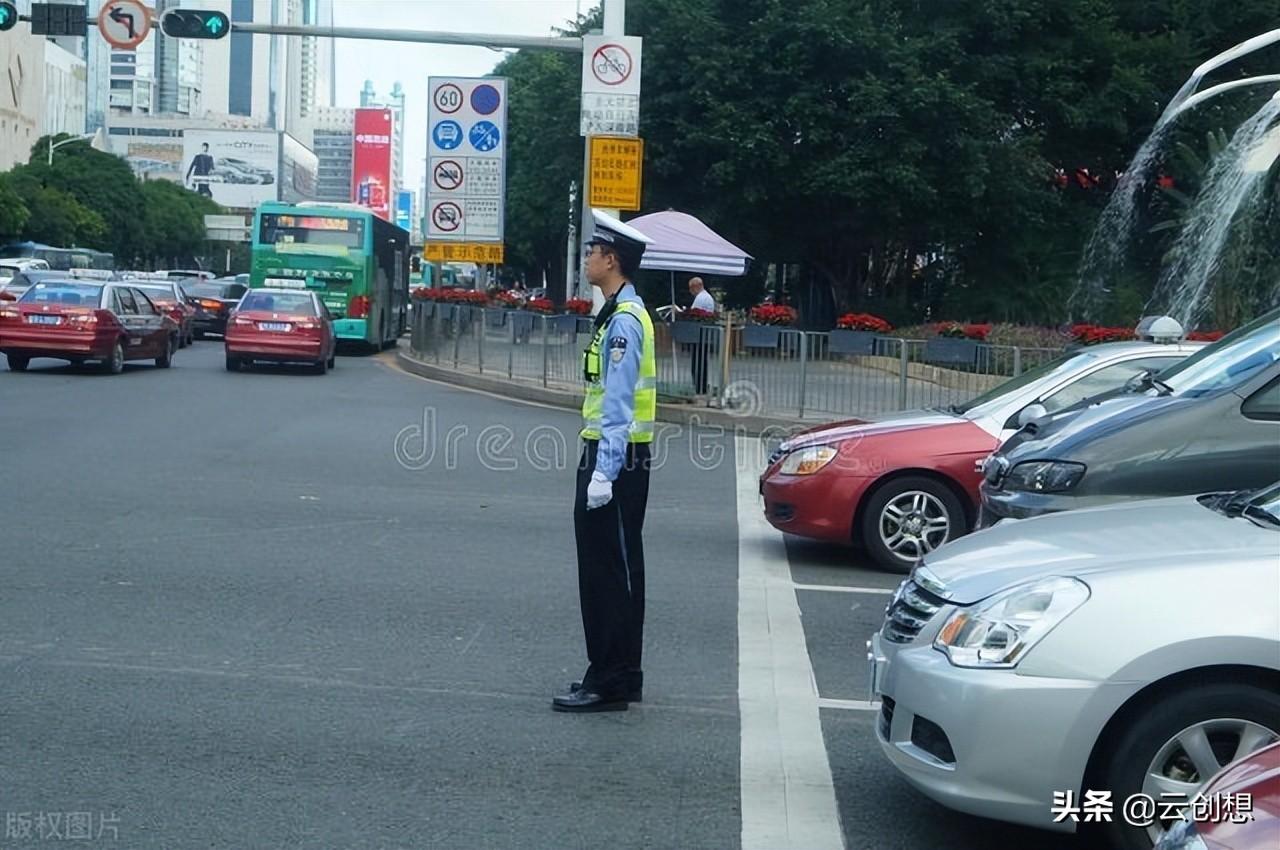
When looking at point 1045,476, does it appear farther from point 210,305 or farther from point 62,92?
point 62,92

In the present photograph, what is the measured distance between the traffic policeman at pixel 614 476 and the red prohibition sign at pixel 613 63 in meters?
18.1

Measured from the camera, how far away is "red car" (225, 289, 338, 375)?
91.0ft

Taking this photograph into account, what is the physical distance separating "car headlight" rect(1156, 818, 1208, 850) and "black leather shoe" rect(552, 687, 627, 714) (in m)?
3.63

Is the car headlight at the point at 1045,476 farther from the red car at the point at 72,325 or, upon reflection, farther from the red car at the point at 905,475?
the red car at the point at 72,325

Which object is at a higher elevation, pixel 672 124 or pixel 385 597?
pixel 672 124

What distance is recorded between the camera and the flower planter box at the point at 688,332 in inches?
819

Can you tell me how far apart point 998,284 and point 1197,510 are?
33923 mm

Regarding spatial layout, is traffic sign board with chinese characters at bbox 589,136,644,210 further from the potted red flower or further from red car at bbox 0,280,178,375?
red car at bbox 0,280,178,375

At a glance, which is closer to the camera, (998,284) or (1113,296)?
(1113,296)

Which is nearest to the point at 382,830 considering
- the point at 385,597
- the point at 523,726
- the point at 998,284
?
the point at 523,726

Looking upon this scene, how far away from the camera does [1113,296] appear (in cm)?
3503

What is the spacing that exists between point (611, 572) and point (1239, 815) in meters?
3.82

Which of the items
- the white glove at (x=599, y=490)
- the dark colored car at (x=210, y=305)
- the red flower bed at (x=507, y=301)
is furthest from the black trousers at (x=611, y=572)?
the dark colored car at (x=210, y=305)

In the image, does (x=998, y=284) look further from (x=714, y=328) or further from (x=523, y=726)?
(x=523, y=726)
